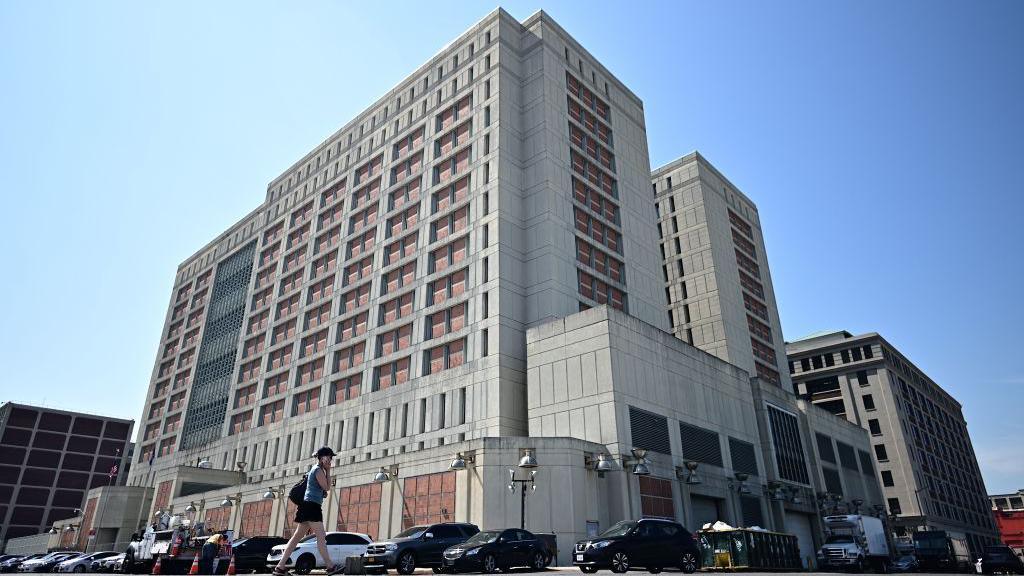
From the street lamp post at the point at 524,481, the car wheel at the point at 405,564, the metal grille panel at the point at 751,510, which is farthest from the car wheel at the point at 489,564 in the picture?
the metal grille panel at the point at 751,510

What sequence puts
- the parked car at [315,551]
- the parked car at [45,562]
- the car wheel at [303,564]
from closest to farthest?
the car wheel at [303,564] < the parked car at [315,551] < the parked car at [45,562]

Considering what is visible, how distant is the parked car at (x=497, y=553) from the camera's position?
23.3 meters

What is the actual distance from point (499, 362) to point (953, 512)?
3504 inches

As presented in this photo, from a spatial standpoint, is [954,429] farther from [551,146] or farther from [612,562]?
[612,562]

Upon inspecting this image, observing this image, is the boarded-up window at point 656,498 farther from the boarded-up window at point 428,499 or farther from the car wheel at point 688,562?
the car wheel at point 688,562

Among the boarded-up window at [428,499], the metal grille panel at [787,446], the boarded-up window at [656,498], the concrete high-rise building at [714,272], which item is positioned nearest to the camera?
the boarded-up window at [428,499]

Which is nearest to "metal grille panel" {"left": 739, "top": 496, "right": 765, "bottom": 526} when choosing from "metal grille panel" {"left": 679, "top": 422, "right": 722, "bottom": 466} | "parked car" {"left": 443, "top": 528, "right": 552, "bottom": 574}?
"metal grille panel" {"left": 679, "top": 422, "right": 722, "bottom": 466}

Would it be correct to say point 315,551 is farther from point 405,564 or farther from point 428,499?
point 428,499

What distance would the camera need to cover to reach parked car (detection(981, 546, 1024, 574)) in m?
46.4

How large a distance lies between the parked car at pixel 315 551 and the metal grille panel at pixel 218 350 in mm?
55321

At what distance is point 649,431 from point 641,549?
2130 centimetres

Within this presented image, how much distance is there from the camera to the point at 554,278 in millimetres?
51812

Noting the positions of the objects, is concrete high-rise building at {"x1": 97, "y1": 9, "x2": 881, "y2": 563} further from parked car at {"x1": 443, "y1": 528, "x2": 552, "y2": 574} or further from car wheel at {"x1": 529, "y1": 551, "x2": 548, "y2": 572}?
parked car at {"x1": 443, "y1": 528, "x2": 552, "y2": 574}

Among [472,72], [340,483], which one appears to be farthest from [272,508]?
[472,72]
